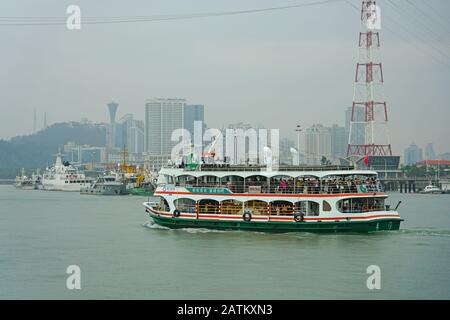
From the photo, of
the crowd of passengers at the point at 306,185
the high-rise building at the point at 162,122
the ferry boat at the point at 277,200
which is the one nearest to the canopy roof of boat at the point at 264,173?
the ferry boat at the point at 277,200

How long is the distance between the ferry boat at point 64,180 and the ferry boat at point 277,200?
70.0 meters

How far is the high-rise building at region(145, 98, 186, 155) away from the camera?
156250mm

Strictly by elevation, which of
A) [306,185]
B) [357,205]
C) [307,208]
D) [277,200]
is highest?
[306,185]

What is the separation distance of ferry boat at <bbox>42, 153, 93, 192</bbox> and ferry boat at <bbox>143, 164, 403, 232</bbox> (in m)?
70.0

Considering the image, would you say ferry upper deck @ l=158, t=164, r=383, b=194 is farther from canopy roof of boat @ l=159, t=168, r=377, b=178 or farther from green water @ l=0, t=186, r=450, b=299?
green water @ l=0, t=186, r=450, b=299

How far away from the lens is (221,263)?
71.3ft

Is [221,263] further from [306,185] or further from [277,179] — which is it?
[277,179]

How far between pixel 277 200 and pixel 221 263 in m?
6.39

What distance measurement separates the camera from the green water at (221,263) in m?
18.3

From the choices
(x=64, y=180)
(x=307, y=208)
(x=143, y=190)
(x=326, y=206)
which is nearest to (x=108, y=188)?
(x=143, y=190)

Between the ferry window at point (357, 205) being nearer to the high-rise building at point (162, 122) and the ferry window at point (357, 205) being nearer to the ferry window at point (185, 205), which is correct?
the ferry window at point (185, 205)

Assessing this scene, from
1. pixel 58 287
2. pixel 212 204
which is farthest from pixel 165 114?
pixel 58 287
